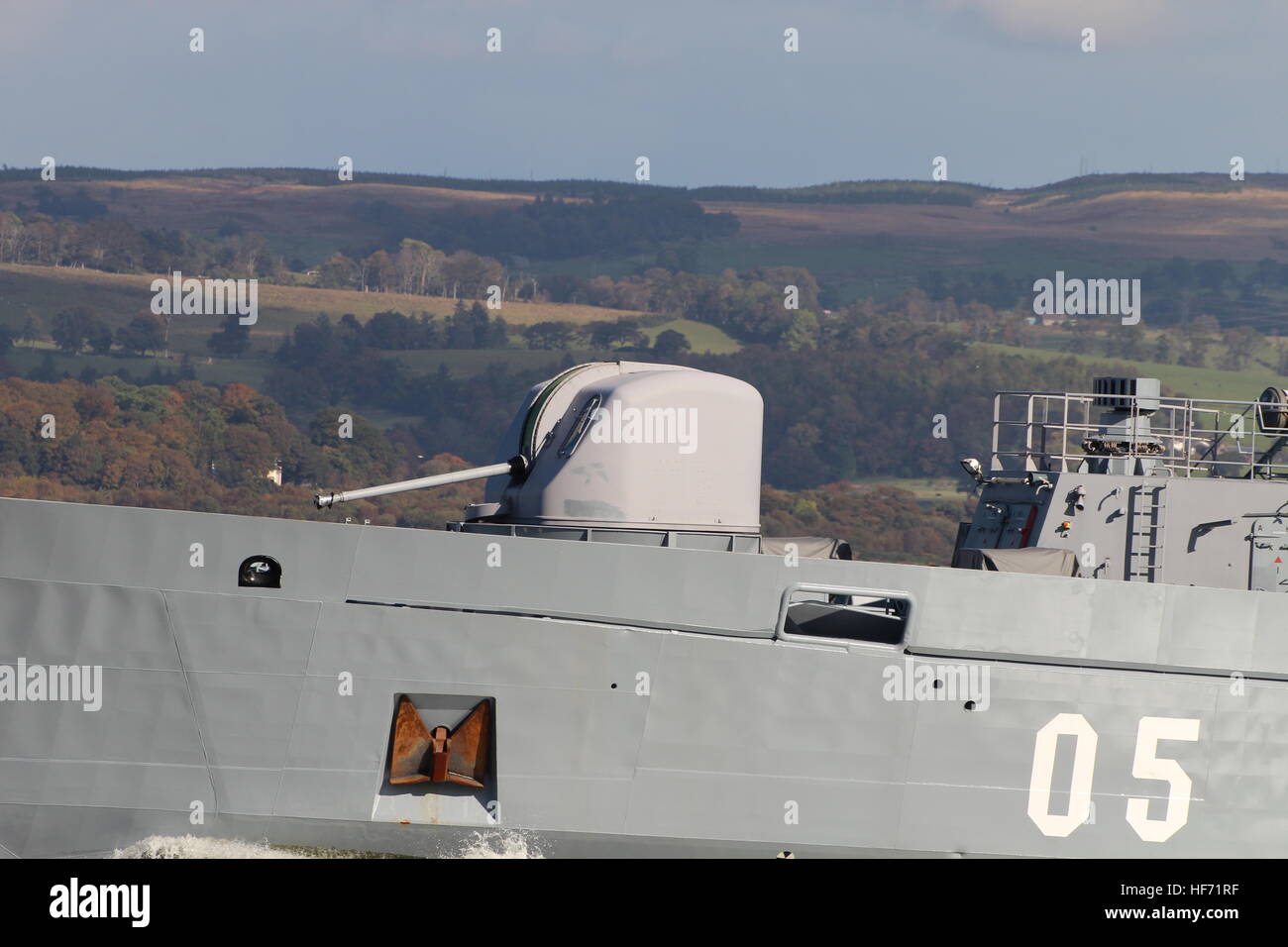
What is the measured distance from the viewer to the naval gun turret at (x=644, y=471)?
1391 cm

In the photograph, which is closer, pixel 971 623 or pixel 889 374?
pixel 971 623

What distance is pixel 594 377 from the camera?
15.5m

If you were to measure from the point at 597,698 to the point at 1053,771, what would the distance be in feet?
13.8

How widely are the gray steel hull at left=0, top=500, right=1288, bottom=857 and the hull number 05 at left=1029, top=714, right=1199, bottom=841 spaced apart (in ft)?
0.13

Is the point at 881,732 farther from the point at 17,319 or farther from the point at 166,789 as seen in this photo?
the point at 17,319

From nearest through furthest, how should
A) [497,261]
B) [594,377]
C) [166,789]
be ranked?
[166,789]
[594,377]
[497,261]

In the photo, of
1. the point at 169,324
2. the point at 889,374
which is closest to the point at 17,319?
the point at 169,324

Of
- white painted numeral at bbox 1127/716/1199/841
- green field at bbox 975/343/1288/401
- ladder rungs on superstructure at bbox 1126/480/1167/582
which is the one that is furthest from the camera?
green field at bbox 975/343/1288/401

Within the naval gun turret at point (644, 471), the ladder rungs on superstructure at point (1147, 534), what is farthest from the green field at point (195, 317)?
the ladder rungs on superstructure at point (1147, 534)

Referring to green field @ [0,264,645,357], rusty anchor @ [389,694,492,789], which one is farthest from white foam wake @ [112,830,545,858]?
green field @ [0,264,645,357]

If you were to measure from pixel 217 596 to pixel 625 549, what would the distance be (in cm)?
330

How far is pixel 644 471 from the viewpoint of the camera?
45.8 feet

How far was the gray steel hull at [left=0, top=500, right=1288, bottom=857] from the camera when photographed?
39.0 ft

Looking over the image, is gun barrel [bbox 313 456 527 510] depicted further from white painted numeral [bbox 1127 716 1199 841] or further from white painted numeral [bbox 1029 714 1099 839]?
white painted numeral [bbox 1127 716 1199 841]
